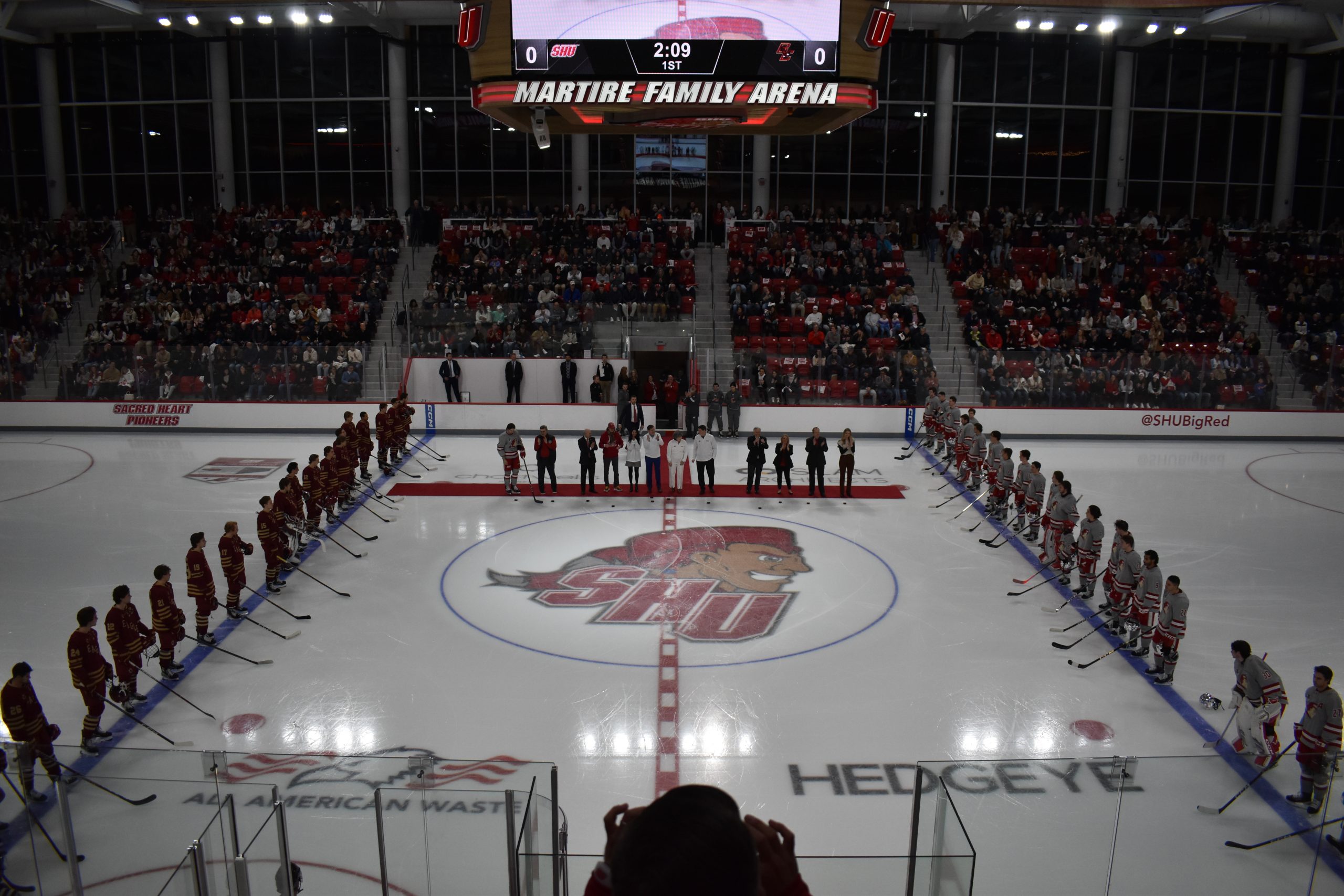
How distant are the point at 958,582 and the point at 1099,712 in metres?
3.67

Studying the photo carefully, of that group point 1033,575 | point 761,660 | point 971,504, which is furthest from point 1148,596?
point 971,504

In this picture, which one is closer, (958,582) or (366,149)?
(958,582)

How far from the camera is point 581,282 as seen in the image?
26109 mm

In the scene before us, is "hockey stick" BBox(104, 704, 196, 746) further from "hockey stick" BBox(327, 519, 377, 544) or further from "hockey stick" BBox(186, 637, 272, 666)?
"hockey stick" BBox(327, 519, 377, 544)

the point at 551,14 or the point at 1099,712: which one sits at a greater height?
the point at 551,14

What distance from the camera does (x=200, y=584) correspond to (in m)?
10.3

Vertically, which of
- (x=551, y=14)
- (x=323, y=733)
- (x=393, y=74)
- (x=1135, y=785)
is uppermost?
(x=393, y=74)

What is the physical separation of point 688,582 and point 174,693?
598 centimetres

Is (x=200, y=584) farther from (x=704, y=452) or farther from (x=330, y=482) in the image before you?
(x=704, y=452)

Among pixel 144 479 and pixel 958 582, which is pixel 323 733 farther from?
pixel 144 479

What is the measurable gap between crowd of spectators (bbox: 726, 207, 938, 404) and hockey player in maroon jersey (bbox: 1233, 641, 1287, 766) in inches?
539

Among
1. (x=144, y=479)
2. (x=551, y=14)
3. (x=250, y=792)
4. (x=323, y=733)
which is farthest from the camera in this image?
(x=144, y=479)

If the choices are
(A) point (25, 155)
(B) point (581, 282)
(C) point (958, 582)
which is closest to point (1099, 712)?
(C) point (958, 582)

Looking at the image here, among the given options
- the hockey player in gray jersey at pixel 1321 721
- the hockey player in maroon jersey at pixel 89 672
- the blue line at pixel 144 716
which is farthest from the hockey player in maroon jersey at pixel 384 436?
the hockey player in gray jersey at pixel 1321 721
